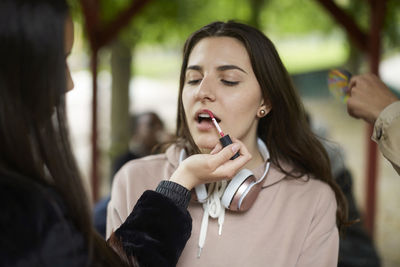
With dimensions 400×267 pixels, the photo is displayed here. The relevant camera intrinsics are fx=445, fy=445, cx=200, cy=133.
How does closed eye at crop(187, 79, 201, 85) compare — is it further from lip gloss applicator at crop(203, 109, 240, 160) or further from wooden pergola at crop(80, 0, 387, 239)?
wooden pergola at crop(80, 0, 387, 239)

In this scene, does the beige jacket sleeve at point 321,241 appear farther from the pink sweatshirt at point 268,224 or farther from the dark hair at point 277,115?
the dark hair at point 277,115

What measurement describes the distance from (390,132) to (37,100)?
1.23 metres

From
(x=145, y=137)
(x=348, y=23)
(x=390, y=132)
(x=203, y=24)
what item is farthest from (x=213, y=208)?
(x=203, y=24)

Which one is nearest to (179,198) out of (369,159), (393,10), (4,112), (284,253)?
(284,253)

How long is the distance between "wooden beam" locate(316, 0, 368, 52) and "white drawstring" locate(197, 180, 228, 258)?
3058mm

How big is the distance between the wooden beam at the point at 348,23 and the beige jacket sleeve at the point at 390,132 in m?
2.85

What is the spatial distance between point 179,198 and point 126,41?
5591 mm

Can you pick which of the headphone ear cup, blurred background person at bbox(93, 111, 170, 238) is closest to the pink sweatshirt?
the headphone ear cup

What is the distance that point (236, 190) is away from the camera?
1.68m

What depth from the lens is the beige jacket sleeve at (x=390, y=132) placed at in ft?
5.27

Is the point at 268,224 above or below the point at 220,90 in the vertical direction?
below

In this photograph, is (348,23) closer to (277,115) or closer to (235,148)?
(277,115)

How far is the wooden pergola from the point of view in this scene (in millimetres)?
4191

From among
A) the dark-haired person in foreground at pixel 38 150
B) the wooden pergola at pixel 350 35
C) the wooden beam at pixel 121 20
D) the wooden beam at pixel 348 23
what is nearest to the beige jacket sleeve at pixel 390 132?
the dark-haired person in foreground at pixel 38 150
